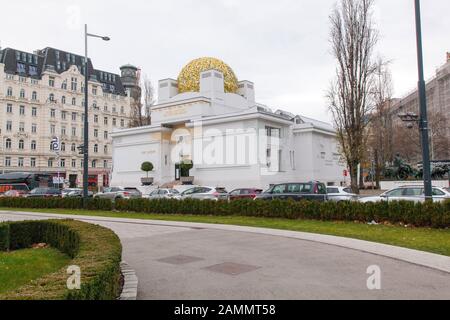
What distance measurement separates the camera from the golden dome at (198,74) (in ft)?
167

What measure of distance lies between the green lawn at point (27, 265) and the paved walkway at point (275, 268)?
5.55 ft

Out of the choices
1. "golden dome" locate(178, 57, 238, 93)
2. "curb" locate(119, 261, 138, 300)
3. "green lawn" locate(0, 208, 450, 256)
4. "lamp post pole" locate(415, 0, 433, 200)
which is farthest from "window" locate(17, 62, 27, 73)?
"curb" locate(119, 261, 138, 300)

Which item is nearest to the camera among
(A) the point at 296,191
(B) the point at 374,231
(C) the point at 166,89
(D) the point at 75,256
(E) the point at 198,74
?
(D) the point at 75,256

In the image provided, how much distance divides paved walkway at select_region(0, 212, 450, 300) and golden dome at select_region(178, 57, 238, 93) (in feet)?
130

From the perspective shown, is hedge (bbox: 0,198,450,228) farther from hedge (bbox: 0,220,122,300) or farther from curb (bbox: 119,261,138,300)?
curb (bbox: 119,261,138,300)

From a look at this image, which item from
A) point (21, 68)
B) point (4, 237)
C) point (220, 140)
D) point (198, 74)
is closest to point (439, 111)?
point (198, 74)

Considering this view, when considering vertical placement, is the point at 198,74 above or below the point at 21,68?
below

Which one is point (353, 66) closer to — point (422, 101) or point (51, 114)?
point (422, 101)

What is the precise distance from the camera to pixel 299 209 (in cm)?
1803

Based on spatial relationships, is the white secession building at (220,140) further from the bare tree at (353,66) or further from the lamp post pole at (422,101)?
the lamp post pole at (422,101)

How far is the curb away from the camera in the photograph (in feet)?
19.7

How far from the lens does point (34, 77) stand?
2670 inches

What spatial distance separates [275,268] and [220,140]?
36.3 meters

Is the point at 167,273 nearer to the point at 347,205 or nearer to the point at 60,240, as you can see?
the point at 60,240
